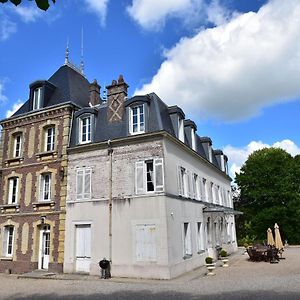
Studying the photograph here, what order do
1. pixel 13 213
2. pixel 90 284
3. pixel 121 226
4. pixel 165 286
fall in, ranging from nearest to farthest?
1. pixel 165 286
2. pixel 90 284
3. pixel 121 226
4. pixel 13 213

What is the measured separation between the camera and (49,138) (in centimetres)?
1652

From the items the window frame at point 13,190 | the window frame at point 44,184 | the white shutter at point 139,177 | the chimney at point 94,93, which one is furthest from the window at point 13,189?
the white shutter at point 139,177

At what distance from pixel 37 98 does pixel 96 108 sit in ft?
12.5

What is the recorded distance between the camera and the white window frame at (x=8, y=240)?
15928 millimetres

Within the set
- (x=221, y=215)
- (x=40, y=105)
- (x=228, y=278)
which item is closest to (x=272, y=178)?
(x=221, y=215)

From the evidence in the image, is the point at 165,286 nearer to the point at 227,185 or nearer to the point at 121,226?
the point at 121,226

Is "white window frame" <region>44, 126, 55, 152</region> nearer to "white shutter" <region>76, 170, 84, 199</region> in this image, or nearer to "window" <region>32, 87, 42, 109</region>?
"window" <region>32, 87, 42, 109</region>

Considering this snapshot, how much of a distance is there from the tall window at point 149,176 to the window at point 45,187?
4.97 m

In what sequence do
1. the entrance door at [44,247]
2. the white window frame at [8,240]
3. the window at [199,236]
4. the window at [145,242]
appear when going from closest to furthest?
the window at [145,242] < the entrance door at [44,247] < the white window frame at [8,240] < the window at [199,236]

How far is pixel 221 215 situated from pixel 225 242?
183 centimetres

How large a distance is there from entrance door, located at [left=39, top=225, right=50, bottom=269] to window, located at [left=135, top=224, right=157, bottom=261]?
4.88 m

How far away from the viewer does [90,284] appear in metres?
11.5

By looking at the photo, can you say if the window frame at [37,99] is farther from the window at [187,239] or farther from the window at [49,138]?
the window at [187,239]

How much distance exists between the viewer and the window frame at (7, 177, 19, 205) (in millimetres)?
16548
